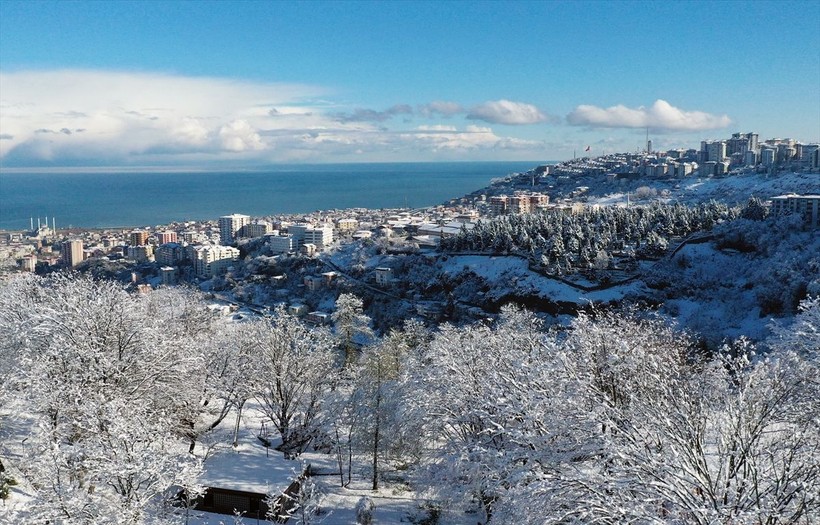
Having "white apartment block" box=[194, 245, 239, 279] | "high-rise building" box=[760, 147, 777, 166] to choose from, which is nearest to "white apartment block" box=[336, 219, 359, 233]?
"white apartment block" box=[194, 245, 239, 279]

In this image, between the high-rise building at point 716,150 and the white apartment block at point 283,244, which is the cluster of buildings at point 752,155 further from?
the white apartment block at point 283,244

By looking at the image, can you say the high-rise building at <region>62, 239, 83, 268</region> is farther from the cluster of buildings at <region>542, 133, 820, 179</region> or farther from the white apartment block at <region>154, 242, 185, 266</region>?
the cluster of buildings at <region>542, 133, 820, 179</region>

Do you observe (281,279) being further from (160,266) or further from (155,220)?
(155,220)

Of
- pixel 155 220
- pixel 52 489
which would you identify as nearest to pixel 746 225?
pixel 52 489

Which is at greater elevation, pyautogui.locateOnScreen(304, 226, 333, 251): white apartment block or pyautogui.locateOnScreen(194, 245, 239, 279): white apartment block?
pyautogui.locateOnScreen(304, 226, 333, 251): white apartment block

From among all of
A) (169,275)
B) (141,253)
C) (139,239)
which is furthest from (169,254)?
(139,239)

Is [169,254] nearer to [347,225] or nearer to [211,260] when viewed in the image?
[211,260]
